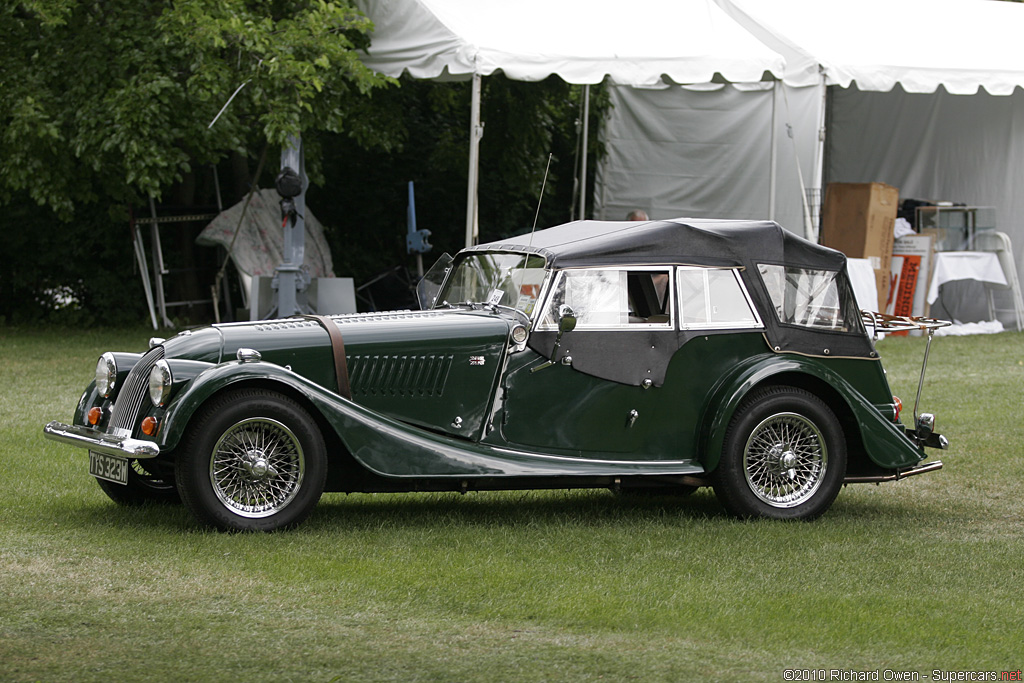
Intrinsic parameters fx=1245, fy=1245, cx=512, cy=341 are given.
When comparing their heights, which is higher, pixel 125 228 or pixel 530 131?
pixel 530 131

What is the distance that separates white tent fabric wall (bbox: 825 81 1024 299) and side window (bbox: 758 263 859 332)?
13.0 meters

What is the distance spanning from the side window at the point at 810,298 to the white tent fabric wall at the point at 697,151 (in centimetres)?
1069

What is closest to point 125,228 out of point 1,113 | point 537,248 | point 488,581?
point 1,113

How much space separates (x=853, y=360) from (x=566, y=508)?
69.3 inches

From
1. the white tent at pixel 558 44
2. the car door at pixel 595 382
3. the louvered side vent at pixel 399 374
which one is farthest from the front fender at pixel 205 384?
the white tent at pixel 558 44

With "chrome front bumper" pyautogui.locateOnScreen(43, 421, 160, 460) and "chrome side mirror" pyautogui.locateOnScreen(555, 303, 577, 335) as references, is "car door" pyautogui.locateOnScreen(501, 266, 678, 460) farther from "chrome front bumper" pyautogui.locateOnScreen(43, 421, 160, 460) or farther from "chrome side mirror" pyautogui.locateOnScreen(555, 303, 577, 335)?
"chrome front bumper" pyautogui.locateOnScreen(43, 421, 160, 460)

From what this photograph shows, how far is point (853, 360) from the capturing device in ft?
22.2

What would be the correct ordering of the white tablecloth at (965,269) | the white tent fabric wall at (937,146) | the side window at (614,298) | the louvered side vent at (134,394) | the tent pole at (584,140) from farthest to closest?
the white tent fabric wall at (937,146) → the tent pole at (584,140) → the white tablecloth at (965,269) → the side window at (614,298) → the louvered side vent at (134,394)

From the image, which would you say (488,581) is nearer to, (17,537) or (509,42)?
(17,537)

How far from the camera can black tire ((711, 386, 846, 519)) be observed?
6.36m

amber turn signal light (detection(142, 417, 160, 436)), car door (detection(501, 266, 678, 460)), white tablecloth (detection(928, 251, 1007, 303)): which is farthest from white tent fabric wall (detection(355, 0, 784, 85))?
amber turn signal light (detection(142, 417, 160, 436))

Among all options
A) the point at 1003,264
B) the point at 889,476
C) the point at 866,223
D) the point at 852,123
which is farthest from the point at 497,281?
the point at 852,123

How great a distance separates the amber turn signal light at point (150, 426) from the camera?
18.8 ft

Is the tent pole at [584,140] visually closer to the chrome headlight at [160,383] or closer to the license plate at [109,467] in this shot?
the license plate at [109,467]
